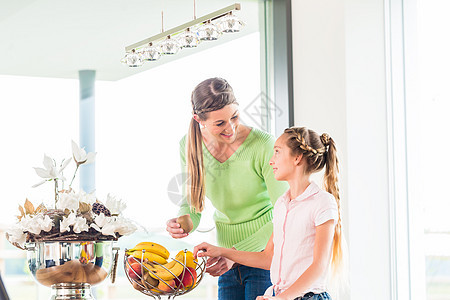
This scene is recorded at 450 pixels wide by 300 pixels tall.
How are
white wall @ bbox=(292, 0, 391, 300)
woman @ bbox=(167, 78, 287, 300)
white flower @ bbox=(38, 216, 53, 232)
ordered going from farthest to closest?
white wall @ bbox=(292, 0, 391, 300) → woman @ bbox=(167, 78, 287, 300) → white flower @ bbox=(38, 216, 53, 232)

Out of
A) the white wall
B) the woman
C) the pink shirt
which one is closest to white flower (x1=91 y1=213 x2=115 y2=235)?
the pink shirt

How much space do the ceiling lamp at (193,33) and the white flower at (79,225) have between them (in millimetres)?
1136

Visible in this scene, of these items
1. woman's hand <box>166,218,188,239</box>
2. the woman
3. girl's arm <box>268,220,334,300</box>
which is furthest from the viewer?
the woman

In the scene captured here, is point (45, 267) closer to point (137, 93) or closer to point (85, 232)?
point (85, 232)

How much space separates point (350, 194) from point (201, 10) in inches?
44.0

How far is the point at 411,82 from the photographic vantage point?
2830 mm

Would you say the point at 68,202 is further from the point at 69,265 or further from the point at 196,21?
the point at 196,21

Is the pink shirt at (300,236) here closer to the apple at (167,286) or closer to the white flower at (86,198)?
the apple at (167,286)

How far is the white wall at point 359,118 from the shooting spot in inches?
107

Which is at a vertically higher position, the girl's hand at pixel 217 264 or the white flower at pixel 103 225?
the white flower at pixel 103 225

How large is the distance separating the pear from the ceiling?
0.93 metres

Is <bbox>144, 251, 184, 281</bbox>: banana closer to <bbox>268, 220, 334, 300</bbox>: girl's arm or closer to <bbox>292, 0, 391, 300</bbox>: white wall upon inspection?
<bbox>268, 220, 334, 300</bbox>: girl's arm

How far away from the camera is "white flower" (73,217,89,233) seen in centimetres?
138

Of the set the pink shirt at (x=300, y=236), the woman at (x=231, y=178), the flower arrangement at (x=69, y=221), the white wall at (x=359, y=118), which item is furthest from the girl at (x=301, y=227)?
the white wall at (x=359, y=118)
